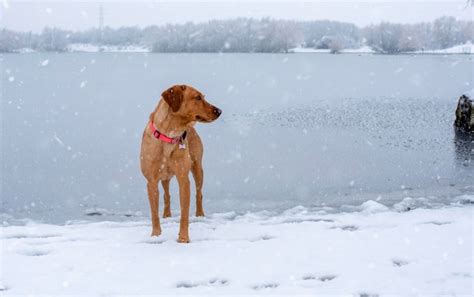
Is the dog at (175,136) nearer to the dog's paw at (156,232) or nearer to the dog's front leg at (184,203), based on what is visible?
the dog's front leg at (184,203)

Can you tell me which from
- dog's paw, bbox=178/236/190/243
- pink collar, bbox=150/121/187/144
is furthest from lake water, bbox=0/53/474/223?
pink collar, bbox=150/121/187/144

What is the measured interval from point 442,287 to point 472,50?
161899 mm

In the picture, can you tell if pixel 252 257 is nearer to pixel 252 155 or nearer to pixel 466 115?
pixel 252 155

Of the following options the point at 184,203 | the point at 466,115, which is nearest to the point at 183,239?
the point at 184,203

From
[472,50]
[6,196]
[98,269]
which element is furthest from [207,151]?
[472,50]

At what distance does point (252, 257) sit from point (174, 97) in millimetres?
1958

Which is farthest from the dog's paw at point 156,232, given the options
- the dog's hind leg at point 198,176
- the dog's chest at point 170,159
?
the dog's hind leg at point 198,176

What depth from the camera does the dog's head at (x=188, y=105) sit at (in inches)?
228

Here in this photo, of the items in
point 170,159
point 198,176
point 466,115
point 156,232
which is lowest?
point 156,232

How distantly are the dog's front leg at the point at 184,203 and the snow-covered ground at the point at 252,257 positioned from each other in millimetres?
132

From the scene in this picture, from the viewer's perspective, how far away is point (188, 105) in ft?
19.2

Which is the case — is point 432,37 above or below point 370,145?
above

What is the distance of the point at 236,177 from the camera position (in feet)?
39.5

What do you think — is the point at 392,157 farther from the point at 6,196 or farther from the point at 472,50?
the point at 472,50
